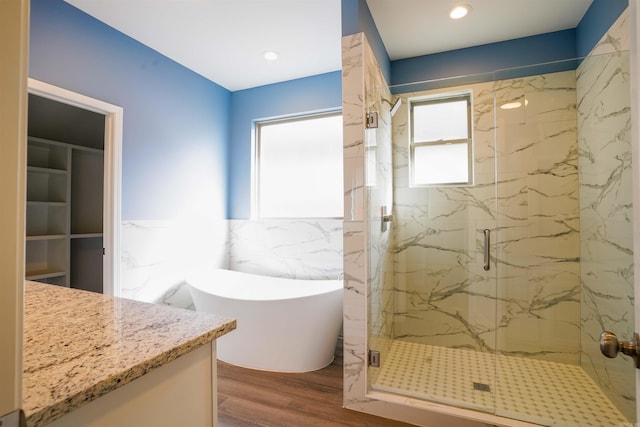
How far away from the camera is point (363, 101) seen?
1.89m

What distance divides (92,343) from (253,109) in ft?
10.3

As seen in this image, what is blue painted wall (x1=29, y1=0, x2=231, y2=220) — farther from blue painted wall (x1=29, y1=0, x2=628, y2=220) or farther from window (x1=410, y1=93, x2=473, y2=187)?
window (x1=410, y1=93, x2=473, y2=187)

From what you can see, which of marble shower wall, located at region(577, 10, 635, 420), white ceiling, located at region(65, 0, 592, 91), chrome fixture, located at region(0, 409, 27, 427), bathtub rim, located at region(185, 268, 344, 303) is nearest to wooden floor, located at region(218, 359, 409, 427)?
bathtub rim, located at region(185, 268, 344, 303)

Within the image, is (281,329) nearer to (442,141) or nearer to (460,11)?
(442,141)

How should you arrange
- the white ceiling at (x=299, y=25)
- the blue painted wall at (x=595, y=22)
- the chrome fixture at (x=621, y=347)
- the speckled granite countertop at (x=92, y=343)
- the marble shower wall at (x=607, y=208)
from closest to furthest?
the speckled granite countertop at (x=92, y=343) < the chrome fixture at (x=621, y=347) < the marble shower wall at (x=607, y=208) < the blue painted wall at (x=595, y=22) < the white ceiling at (x=299, y=25)

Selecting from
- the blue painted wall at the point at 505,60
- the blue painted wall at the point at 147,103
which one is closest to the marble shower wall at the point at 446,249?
the blue painted wall at the point at 505,60

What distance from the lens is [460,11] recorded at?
7.05 feet

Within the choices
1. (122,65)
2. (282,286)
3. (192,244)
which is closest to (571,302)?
(282,286)

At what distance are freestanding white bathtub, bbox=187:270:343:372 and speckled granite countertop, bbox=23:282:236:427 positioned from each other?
4.46 feet

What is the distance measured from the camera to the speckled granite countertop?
1.56ft

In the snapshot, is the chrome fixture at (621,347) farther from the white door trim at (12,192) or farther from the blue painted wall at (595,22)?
the blue painted wall at (595,22)

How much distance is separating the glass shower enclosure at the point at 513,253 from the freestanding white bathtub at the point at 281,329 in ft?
1.40

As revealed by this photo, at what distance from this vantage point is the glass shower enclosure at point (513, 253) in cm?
175

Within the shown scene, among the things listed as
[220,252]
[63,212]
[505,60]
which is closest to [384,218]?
[505,60]
